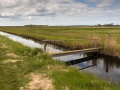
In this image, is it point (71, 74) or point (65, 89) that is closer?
point (65, 89)

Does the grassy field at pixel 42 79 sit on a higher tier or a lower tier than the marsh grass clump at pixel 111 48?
lower

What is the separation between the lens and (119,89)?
5766mm

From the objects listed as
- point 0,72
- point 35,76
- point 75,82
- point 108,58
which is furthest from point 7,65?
point 108,58

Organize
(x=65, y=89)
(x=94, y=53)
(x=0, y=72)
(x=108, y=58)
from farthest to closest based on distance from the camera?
(x=94, y=53) → (x=108, y=58) → (x=0, y=72) → (x=65, y=89)

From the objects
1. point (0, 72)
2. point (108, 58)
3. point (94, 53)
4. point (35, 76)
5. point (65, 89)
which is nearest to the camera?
point (65, 89)

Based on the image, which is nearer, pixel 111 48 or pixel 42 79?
pixel 42 79

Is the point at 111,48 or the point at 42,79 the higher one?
the point at 111,48

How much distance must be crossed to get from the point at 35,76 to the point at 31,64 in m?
1.68

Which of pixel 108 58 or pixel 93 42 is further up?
pixel 93 42

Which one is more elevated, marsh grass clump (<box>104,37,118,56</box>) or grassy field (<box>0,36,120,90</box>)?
marsh grass clump (<box>104,37,118,56</box>)

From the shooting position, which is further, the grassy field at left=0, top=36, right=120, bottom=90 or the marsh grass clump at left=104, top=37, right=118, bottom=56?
the marsh grass clump at left=104, top=37, right=118, bottom=56

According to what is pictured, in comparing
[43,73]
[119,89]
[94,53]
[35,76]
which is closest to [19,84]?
[35,76]

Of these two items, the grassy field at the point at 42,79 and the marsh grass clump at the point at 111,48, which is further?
the marsh grass clump at the point at 111,48

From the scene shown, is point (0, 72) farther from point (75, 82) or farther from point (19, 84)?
point (75, 82)
